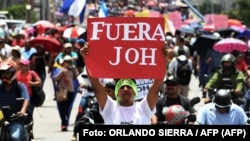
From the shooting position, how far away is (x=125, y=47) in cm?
970

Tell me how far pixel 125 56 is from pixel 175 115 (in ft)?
5.74

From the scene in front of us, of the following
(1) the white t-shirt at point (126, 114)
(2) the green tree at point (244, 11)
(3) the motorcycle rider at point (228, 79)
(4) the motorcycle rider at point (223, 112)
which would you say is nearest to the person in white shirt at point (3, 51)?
(3) the motorcycle rider at point (228, 79)

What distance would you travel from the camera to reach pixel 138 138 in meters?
7.06

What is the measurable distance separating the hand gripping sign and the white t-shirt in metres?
0.32

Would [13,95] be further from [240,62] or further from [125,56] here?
[240,62]

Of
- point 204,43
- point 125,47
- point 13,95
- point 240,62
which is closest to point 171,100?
point 13,95

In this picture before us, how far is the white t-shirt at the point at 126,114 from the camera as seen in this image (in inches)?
364

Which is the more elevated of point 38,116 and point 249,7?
point 38,116

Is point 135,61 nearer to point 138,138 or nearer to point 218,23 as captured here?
point 138,138

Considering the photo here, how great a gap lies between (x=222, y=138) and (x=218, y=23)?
1074 inches

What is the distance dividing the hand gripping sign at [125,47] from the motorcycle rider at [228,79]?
575 centimetres

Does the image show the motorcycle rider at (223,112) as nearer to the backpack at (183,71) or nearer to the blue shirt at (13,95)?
the blue shirt at (13,95)

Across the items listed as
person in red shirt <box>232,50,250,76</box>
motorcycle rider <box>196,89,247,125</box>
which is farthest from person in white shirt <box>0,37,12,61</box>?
motorcycle rider <box>196,89,247,125</box>

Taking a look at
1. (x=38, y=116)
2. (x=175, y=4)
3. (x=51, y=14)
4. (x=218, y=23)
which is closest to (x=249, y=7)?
(x=175, y=4)
